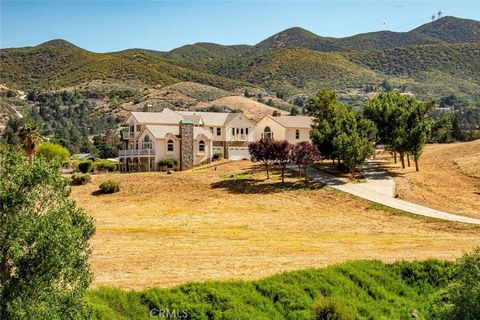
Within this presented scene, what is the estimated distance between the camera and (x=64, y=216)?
16703 millimetres

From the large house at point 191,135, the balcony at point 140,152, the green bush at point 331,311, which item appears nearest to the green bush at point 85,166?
the large house at point 191,135

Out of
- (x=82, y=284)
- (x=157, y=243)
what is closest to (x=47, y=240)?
(x=82, y=284)

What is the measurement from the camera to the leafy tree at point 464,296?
1994 cm

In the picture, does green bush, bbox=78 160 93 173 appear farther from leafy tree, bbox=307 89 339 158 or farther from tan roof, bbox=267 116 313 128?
tan roof, bbox=267 116 313 128

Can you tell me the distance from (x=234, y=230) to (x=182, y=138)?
92.3ft

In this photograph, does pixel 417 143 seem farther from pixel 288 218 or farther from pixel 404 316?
pixel 404 316

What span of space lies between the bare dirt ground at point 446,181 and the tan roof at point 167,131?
78.2ft

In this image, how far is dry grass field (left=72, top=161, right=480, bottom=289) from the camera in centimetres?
2911

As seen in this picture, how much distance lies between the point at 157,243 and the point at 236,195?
62.6 ft

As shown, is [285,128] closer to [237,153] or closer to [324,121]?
[237,153]

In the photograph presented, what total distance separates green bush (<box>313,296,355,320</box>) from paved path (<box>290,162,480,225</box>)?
23.6m

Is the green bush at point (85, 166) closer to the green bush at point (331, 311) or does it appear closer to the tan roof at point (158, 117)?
the tan roof at point (158, 117)

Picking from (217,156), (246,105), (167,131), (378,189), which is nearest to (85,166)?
(167,131)

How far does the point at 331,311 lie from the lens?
79.8 ft
